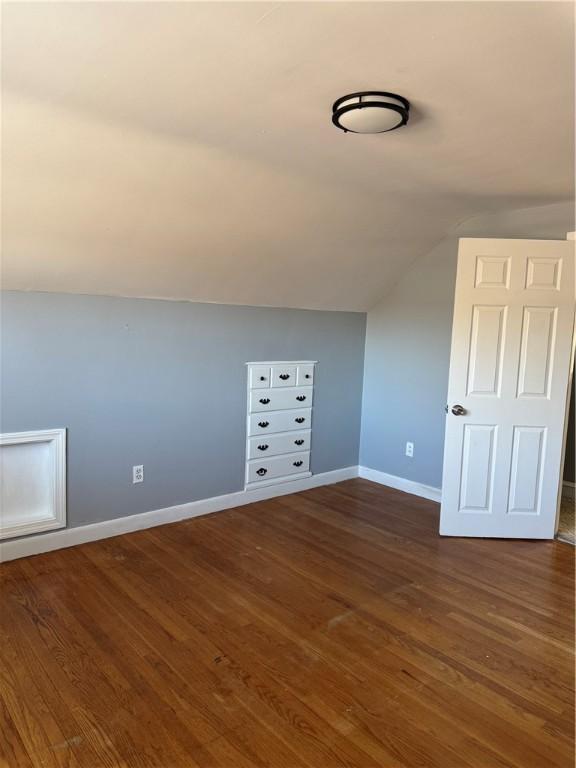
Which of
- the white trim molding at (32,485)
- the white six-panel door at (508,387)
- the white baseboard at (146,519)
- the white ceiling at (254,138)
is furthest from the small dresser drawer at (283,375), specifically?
the white trim molding at (32,485)

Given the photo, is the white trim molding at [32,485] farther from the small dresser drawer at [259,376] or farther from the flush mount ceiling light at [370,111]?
the flush mount ceiling light at [370,111]

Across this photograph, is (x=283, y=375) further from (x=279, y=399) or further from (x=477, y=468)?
(x=477, y=468)

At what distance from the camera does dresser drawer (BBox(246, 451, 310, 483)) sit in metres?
4.21

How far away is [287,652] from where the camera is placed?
2348 millimetres

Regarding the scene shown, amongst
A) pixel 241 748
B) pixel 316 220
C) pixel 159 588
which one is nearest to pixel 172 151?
pixel 316 220

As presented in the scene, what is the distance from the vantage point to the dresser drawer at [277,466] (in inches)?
166

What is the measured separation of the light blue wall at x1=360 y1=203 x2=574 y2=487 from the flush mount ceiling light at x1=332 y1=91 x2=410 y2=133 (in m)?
2.16

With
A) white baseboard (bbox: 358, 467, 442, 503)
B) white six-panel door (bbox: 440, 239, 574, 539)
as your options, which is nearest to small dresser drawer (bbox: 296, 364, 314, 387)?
white baseboard (bbox: 358, 467, 442, 503)

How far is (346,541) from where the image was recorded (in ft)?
11.7

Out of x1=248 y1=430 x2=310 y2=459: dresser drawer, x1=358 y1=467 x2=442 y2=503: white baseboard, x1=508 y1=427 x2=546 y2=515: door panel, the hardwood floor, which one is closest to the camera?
the hardwood floor

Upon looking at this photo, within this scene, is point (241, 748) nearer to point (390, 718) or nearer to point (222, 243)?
point (390, 718)

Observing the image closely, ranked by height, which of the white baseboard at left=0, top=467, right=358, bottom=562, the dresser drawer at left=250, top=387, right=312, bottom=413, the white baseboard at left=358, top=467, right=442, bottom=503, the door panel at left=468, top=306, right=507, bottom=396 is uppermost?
the door panel at left=468, top=306, right=507, bottom=396

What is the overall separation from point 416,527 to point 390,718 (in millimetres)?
1934

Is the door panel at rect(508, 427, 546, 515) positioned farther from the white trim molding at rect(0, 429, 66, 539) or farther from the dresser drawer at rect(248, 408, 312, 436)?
the white trim molding at rect(0, 429, 66, 539)
